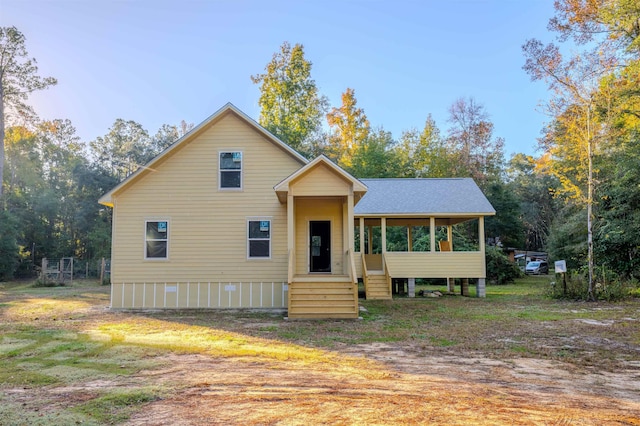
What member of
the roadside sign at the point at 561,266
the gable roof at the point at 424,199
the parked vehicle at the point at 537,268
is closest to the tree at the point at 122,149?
the gable roof at the point at 424,199

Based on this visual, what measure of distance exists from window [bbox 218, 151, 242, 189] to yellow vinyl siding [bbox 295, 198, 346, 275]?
7.09 ft

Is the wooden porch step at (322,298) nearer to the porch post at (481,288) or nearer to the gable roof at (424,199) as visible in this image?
the gable roof at (424,199)

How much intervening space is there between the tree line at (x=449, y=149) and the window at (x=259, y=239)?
1143 cm

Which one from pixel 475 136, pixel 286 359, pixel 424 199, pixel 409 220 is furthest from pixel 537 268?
pixel 286 359

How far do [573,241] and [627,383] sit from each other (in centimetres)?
2326

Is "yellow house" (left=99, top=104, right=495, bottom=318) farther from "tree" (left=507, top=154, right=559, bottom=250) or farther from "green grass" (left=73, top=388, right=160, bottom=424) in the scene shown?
"tree" (left=507, top=154, right=559, bottom=250)

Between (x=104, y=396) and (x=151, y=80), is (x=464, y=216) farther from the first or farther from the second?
(x=151, y=80)

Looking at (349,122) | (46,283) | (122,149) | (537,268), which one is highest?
(349,122)

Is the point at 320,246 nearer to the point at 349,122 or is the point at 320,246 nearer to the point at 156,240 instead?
the point at 156,240

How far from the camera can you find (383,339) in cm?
818

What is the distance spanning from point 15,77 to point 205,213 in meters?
24.6

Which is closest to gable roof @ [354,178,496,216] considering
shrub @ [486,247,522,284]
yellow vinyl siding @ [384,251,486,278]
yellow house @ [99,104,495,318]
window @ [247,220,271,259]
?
yellow vinyl siding @ [384,251,486,278]

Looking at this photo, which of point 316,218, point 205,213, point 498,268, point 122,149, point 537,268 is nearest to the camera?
point 205,213

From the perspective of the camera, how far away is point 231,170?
13367 mm
